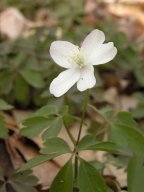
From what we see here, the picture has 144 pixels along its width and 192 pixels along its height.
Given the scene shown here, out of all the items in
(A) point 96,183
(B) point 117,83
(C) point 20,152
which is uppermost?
(A) point 96,183

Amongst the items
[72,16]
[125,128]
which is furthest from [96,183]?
[72,16]

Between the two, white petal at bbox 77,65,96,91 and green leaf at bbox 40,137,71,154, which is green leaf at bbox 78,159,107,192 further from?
white petal at bbox 77,65,96,91

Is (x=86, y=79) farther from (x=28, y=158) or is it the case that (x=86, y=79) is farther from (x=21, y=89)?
(x=21, y=89)

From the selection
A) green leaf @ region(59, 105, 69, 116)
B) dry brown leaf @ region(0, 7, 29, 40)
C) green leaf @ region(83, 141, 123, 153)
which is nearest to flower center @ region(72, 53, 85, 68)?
green leaf @ region(59, 105, 69, 116)

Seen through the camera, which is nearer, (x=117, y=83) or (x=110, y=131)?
(x=110, y=131)

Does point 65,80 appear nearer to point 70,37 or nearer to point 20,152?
point 20,152

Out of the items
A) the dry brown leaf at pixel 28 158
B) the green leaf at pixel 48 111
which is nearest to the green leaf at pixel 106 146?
the green leaf at pixel 48 111

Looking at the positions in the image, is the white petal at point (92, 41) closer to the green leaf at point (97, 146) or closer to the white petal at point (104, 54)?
the white petal at point (104, 54)
